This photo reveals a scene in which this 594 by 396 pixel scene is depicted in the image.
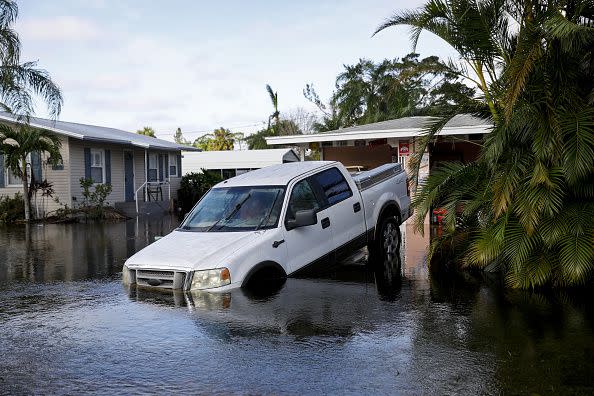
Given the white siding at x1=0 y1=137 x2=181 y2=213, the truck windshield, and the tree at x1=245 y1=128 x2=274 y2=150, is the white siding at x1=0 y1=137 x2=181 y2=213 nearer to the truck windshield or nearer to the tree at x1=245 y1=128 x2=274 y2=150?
the truck windshield

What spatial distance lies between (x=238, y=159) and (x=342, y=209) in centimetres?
3154

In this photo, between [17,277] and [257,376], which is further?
[17,277]

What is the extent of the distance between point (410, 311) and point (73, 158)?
19.9 m

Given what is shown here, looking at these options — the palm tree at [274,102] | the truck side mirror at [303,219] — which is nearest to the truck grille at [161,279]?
the truck side mirror at [303,219]

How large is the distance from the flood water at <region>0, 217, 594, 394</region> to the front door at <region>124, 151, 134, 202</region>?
18541 mm

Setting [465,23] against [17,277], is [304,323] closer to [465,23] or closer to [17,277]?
[465,23]

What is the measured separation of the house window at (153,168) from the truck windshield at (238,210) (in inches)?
831

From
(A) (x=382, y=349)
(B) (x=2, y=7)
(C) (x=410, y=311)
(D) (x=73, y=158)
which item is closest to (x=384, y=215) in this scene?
(C) (x=410, y=311)

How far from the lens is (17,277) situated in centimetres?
1057

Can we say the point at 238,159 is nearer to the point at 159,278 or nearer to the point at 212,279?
the point at 159,278

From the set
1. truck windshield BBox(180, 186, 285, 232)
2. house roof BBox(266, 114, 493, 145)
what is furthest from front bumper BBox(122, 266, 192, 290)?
house roof BBox(266, 114, 493, 145)

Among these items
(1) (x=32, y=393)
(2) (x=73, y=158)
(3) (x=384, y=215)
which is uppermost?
(2) (x=73, y=158)

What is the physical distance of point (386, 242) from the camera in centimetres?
1073

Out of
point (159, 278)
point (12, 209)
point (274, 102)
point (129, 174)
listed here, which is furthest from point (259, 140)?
point (159, 278)
